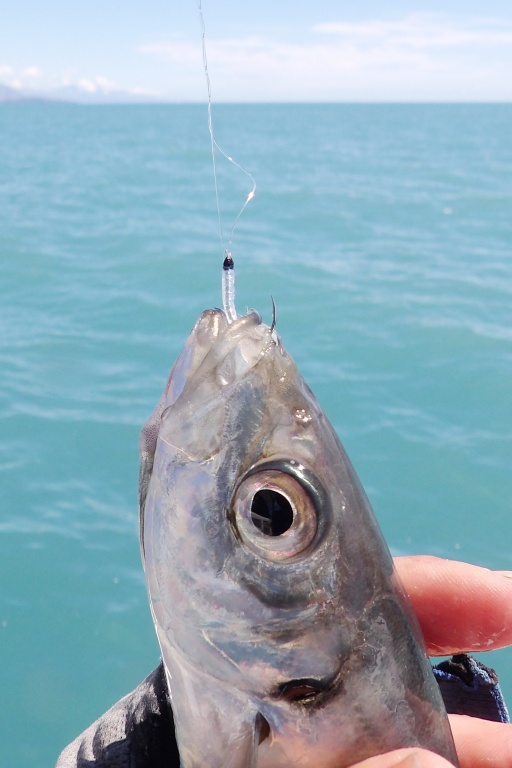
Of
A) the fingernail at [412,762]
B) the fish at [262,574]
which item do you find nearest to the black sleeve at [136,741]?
the fish at [262,574]

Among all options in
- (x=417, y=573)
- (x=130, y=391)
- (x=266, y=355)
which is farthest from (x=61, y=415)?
(x=266, y=355)

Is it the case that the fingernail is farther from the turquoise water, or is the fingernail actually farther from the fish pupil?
the turquoise water

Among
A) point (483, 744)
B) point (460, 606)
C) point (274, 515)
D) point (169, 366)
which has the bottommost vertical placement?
point (483, 744)

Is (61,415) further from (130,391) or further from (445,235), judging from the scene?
(445,235)

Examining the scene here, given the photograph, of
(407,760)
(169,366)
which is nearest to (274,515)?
(407,760)

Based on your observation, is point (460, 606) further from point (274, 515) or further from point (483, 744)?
point (274, 515)

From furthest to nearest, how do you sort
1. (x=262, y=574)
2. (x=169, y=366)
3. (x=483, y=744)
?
(x=169, y=366) < (x=483, y=744) < (x=262, y=574)

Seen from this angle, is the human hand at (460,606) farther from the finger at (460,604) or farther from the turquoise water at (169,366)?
the turquoise water at (169,366)
